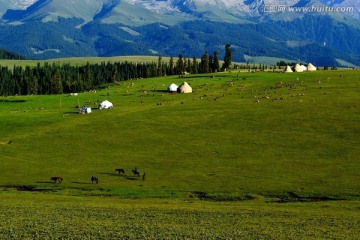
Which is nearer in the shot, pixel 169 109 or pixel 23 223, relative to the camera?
pixel 23 223

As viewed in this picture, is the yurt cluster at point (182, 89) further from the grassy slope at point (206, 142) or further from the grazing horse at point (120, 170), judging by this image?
the grazing horse at point (120, 170)

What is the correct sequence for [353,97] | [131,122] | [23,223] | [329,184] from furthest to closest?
[353,97] → [131,122] → [329,184] → [23,223]

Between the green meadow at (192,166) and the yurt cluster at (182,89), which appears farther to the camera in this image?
the yurt cluster at (182,89)

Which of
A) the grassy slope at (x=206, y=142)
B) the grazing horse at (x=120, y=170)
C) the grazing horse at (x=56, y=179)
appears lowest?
the grazing horse at (x=56, y=179)

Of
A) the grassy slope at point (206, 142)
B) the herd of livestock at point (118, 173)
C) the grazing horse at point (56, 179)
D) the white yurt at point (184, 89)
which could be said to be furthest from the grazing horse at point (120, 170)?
the white yurt at point (184, 89)

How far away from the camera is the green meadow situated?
158 ft

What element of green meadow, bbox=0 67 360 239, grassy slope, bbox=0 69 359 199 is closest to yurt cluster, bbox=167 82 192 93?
grassy slope, bbox=0 69 359 199

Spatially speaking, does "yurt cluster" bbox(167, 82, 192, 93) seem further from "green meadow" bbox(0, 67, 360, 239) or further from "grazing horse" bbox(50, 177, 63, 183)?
"grazing horse" bbox(50, 177, 63, 183)

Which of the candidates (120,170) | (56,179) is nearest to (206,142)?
(120,170)

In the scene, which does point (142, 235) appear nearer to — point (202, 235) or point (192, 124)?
point (202, 235)

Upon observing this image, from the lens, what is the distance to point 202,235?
43.2 m

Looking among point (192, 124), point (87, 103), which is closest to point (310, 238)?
point (192, 124)

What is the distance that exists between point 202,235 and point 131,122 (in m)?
79.3

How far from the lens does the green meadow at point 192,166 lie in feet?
158
